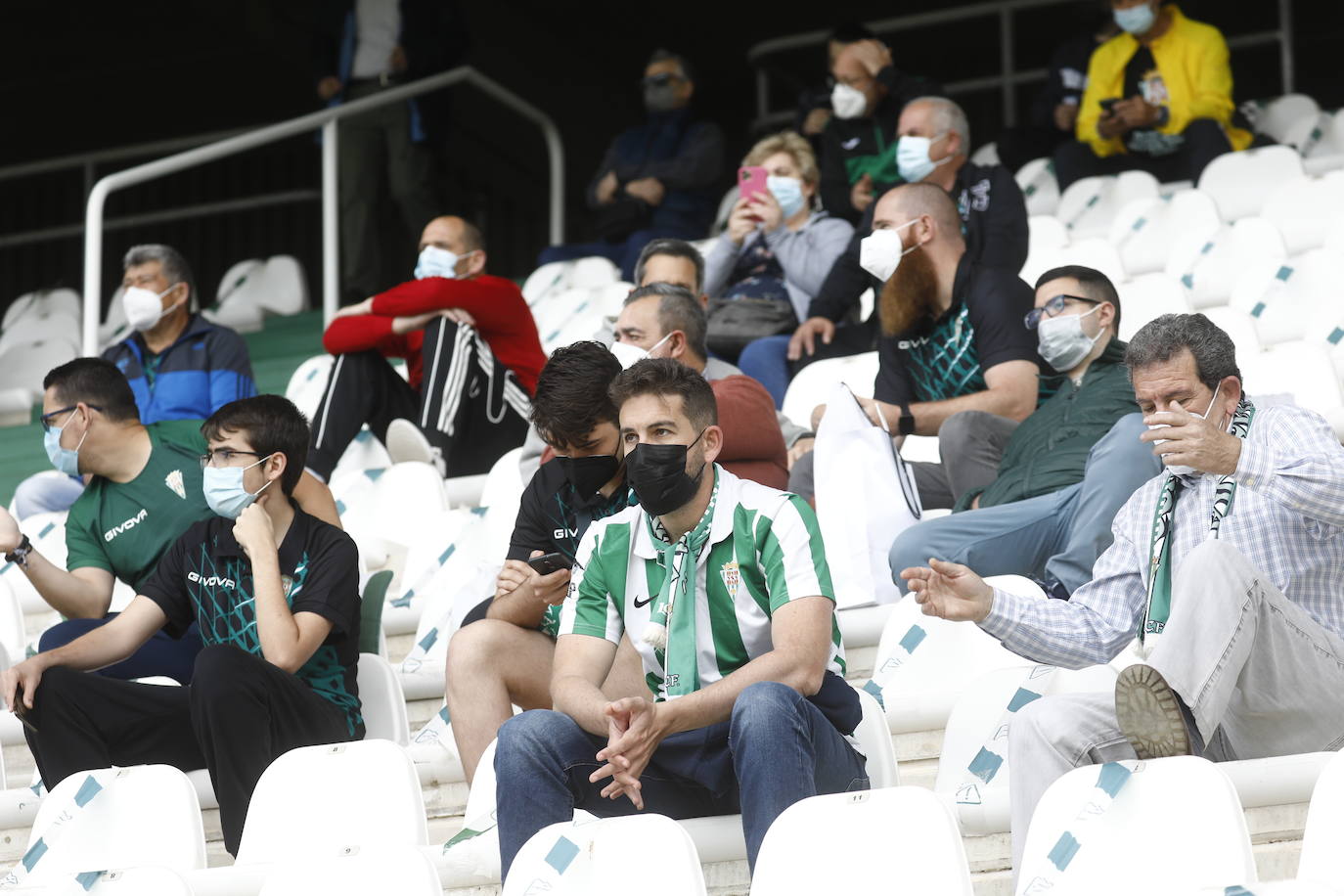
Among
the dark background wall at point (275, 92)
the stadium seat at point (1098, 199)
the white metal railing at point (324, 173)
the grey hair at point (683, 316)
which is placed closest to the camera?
the grey hair at point (683, 316)

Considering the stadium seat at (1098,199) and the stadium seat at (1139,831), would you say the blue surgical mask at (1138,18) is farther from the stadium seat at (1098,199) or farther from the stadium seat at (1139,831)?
the stadium seat at (1139,831)

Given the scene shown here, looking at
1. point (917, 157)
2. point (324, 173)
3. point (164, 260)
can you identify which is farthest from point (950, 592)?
point (324, 173)

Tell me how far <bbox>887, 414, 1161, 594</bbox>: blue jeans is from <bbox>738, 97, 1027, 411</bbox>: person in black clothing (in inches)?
61.0

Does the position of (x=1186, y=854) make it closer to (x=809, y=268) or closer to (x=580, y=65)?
(x=809, y=268)

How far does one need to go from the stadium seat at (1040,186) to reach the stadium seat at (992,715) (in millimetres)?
4094

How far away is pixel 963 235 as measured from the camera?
512 centimetres

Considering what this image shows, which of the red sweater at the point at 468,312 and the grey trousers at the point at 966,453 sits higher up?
the red sweater at the point at 468,312

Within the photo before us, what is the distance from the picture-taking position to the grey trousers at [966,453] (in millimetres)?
4105

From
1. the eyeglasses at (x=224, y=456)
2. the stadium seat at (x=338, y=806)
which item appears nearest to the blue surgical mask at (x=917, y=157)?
the eyeglasses at (x=224, y=456)

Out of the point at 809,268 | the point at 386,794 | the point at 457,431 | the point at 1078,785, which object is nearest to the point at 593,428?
the point at 386,794

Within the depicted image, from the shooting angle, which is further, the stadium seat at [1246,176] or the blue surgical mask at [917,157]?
the stadium seat at [1246,176]

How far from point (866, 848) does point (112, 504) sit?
2.30 m

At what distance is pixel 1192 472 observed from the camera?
2.91 meters

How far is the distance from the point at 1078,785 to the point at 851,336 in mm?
3152
